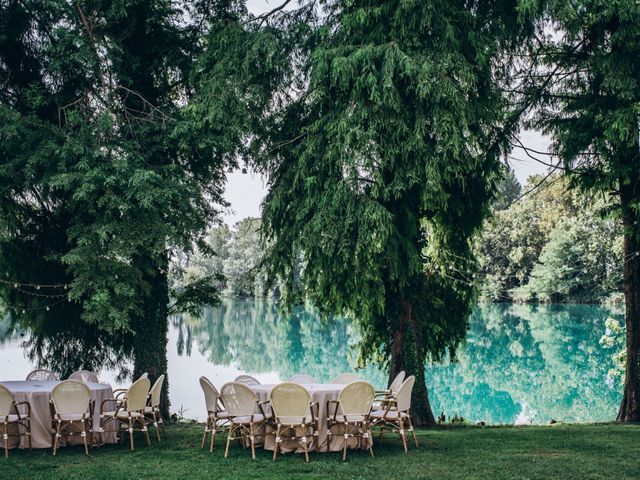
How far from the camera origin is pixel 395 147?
983 centimetres

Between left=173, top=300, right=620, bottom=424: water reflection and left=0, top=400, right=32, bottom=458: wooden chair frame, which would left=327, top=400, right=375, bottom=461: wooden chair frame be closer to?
left=173, top=300, right=620, bottom=424: water reflection

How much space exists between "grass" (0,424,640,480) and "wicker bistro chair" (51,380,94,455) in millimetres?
307

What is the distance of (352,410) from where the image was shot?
8.22 m

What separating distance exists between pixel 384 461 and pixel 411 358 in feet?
12.5

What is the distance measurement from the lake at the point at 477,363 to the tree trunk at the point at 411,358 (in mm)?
1331

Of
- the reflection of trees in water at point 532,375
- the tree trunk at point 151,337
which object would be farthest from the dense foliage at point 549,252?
the tree trunk at point 151,337

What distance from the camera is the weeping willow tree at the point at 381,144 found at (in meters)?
9.68

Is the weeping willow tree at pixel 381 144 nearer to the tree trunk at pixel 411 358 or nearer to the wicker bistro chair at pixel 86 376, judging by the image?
the tree trunk at pixel 411 358

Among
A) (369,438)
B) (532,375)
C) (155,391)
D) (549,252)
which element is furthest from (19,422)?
(549,252)

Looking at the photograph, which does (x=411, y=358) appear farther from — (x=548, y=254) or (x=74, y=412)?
(x=548, y=254)

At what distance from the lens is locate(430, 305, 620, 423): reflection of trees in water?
20.1 meters

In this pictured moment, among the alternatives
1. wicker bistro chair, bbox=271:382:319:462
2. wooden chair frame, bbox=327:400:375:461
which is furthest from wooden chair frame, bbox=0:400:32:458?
wooden chair frame, bbox=327:400:375:461

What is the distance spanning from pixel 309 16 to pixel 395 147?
142 inches

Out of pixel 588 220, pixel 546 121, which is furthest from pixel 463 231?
pixel 588 220
